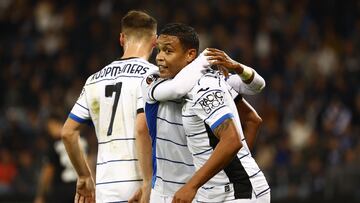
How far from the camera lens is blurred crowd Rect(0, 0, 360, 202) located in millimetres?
13367

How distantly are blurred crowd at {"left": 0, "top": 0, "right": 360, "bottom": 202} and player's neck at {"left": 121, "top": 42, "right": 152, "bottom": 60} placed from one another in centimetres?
625

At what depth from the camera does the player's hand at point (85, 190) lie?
21.2 ft

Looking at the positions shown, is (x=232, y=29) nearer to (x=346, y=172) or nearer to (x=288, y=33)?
(x=288, y=33)

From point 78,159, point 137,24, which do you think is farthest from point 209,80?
point 78,159

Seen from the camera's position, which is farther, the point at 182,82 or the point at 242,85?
the point at 242,85

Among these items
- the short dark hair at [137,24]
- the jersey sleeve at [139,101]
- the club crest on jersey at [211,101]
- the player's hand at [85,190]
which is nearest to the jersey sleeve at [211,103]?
the club crest on jersey at [211,101]

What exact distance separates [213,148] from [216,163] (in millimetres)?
226

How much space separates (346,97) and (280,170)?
2.08 metres

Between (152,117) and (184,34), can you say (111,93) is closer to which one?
(152,117)

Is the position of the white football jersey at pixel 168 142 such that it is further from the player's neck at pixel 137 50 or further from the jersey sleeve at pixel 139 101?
the player's neck at pixel 137 50

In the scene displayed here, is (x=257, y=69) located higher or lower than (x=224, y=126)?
higher

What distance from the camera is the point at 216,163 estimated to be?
4922mm

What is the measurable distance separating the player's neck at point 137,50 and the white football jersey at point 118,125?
0.06 meters

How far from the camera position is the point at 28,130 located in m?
15.4
